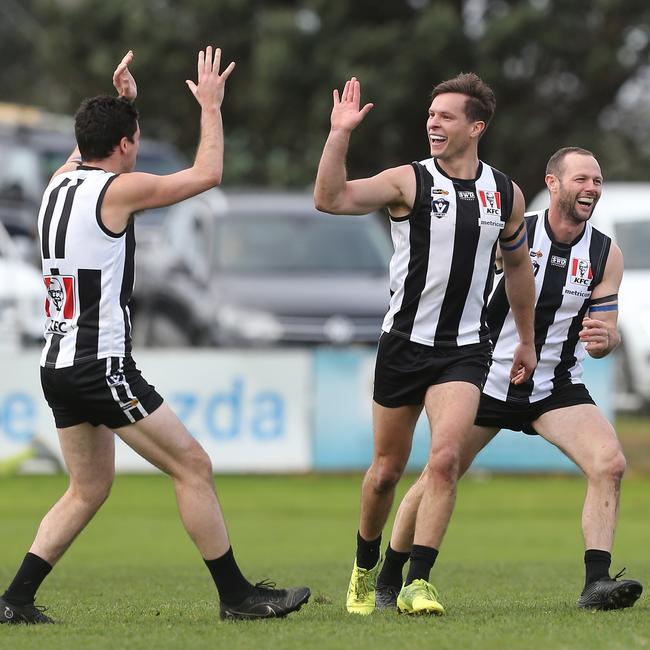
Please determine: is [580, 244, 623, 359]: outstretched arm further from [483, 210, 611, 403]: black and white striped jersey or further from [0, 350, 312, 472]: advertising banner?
[0, 350, 312, 472]: advertising banner

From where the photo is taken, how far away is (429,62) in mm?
27875

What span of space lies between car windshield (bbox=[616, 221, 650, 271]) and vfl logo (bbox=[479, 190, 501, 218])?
10.7 m

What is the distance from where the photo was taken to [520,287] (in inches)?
298

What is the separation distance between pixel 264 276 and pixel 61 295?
1020cm

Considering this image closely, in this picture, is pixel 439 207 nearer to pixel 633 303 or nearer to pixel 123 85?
pixel 123 85

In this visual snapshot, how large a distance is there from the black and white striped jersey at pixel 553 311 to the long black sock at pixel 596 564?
2.76ft

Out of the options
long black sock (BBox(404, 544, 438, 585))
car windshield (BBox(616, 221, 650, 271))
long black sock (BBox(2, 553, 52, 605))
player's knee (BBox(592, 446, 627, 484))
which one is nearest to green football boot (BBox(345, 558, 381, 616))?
long black sock (BBox(404, 544, 438, 585))

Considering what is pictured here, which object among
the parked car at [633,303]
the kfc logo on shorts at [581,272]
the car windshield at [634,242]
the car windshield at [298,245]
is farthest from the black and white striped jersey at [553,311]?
the car windshield at [634,242]

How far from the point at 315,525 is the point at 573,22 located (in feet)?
55.8

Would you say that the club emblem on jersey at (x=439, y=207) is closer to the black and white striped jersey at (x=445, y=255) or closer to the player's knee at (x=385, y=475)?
the black and white striped jersey at (x=445, y=255)

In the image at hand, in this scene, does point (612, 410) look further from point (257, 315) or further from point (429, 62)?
point (429, 62)

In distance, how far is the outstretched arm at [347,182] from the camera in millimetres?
6867

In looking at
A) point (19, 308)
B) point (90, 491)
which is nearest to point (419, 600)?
point (90, 491)

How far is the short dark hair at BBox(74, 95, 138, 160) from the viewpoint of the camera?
6855 millimetres
